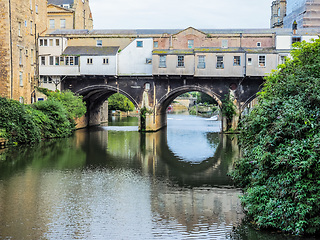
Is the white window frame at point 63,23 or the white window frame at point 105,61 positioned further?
the white window frame at point 63,23

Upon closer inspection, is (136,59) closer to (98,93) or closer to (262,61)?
(98,93)

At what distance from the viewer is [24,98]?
45.3 m

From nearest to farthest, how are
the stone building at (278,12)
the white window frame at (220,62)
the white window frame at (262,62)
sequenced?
the white window frame at (262,62), the white window frame at (220,62), the stone building at (278,12)

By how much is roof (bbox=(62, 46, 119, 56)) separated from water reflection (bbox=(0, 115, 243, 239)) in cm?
1760

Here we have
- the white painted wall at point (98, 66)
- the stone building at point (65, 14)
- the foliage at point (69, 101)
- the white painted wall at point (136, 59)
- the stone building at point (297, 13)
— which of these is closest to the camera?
the foliage at point (69, 101)

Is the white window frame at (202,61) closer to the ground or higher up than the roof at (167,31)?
closer to the ground

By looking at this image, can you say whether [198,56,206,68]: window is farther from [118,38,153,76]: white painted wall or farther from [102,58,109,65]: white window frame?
[102,58,109,65]: white window frame

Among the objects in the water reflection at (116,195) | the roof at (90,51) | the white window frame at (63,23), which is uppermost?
the white window frame at (63,23)

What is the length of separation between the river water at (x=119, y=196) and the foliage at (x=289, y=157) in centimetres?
72

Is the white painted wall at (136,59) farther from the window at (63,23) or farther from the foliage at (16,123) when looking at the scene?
the window at (63,23)

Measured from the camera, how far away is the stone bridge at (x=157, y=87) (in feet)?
147

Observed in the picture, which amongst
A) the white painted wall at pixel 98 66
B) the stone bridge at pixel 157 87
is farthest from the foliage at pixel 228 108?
the white painted wall at pixel 98 66

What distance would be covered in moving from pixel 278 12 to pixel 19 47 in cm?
4721

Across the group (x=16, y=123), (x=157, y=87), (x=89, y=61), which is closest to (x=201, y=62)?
(x=157, y=87)
